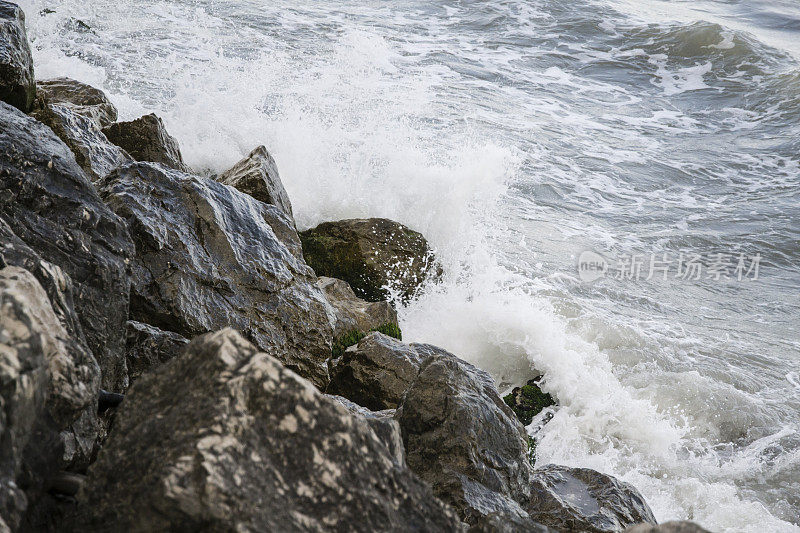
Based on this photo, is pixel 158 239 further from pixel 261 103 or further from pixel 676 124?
pixel 676 124

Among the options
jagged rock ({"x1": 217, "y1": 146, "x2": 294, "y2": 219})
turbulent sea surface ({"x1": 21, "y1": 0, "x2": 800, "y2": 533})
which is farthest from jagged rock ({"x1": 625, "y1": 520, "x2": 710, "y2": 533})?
jagged rock ({"x1": 217, "y1": 146, "x2": 294, "y2": 219})

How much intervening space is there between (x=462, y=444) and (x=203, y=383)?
2021 mm

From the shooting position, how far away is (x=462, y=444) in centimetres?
365

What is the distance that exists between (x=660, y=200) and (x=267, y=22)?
11.2 meters

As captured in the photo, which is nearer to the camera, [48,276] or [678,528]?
[678,528]

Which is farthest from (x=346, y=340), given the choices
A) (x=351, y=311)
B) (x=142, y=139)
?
(x=142, y=139)

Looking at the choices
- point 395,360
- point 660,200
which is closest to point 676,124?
point 660,200

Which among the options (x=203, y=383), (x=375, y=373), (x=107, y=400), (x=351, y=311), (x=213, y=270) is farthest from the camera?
(x=351, y=311)

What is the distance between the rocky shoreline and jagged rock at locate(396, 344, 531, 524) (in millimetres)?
11

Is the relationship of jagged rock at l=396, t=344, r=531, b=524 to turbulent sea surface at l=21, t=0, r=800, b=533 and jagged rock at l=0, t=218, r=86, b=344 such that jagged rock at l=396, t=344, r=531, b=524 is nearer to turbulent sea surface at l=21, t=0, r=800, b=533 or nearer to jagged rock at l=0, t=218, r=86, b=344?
jagged rock at l=0, t=218, r=86, b=344

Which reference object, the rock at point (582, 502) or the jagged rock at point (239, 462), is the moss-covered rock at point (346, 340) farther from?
the jagged rock at point (239, 462)

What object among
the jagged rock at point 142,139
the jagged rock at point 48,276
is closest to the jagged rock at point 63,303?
the jagged rock at point 48,276

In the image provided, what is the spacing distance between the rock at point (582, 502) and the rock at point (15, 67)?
4.76 m

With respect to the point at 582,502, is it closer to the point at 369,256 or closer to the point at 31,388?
the point at 31,388
